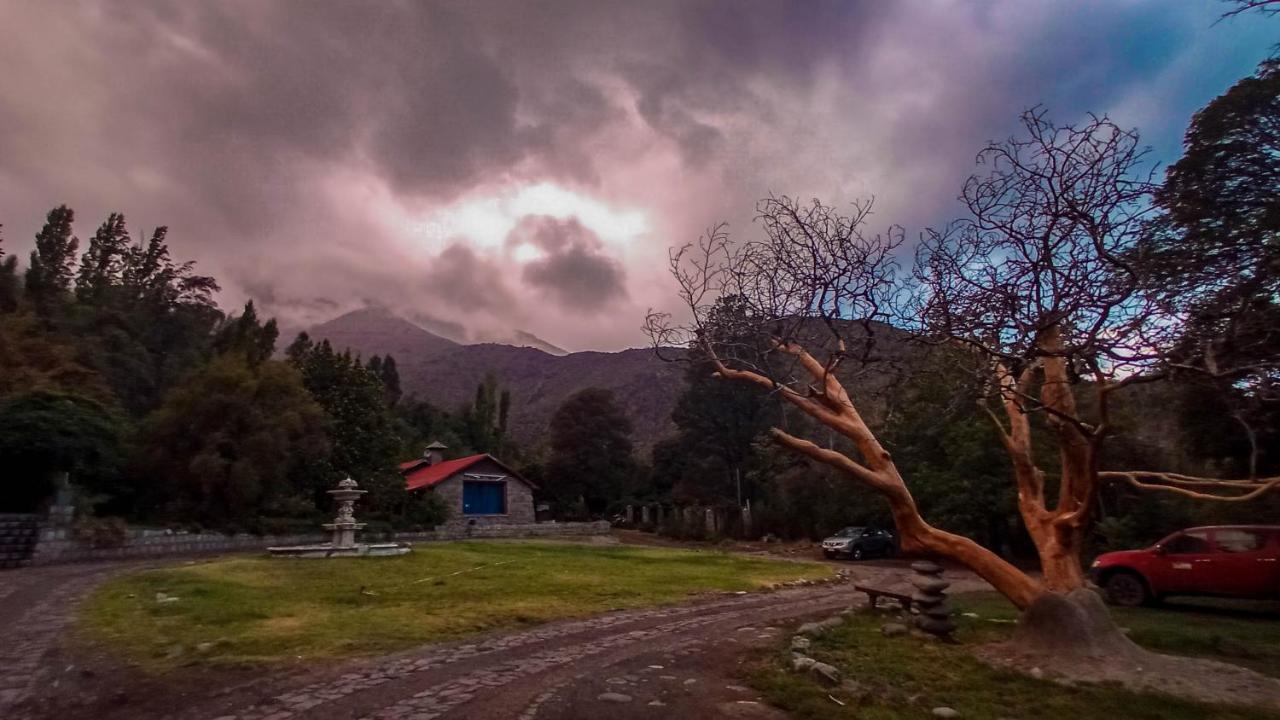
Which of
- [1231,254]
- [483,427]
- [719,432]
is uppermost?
[483,427]

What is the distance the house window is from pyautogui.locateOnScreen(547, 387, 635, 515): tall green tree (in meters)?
9.97

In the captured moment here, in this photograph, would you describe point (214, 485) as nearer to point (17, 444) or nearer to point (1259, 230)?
point (17, 444)

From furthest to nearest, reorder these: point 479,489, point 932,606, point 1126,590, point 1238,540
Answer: point 479,489 < point 1126,590 < point 1238,540 < point 932,606

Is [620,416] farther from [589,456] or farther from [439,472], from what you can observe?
[439,472]

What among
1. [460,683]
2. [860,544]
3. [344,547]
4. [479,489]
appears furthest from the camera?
[479,489]

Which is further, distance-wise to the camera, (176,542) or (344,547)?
(176,542)

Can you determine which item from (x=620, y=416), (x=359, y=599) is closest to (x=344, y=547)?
(x=359, y=599)

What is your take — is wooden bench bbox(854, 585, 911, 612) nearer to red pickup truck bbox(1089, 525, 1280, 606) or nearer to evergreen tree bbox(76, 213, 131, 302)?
red pickup truck bbox(1089, 525, 1280, 606)

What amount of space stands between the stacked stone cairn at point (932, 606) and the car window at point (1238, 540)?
6.01 metres

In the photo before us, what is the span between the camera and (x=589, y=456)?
5000 cm

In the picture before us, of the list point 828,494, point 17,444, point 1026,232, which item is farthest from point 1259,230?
point 17,444

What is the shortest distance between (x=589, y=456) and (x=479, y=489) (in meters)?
12.5

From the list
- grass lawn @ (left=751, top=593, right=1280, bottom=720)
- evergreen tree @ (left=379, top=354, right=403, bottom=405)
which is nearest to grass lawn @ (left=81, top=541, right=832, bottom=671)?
grass lawn @ (left=751, top=593, right=1280, bottom=720)

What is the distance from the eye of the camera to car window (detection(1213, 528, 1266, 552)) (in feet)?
37.0
